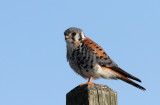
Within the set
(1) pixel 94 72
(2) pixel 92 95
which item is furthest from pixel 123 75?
(2) pixel 92 95

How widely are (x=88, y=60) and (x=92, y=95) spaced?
9.01ft

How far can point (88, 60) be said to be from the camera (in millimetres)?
5688

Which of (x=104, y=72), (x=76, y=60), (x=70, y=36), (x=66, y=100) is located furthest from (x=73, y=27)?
(x=66, y=100)

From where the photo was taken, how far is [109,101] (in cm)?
302

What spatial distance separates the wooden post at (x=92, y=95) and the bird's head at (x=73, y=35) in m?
2.90

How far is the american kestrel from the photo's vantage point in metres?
5.71

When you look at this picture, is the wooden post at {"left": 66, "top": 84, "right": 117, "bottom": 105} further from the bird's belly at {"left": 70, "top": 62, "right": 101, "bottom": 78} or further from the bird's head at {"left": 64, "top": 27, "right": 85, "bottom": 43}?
the bird's head at {"left": 64, "top": 27, "right": 85, "bottom": 43}

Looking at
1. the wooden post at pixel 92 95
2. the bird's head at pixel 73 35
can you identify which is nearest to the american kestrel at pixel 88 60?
the bird's head at pixel 73 35

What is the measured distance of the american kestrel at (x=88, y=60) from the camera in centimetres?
571

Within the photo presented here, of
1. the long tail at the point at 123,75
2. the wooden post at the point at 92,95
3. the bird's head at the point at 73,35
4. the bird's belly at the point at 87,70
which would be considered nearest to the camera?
the wooden post at the point at 92,95

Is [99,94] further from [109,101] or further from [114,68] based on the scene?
[114,68]

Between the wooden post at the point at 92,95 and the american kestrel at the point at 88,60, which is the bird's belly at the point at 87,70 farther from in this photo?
the wooden post at the point at 92,95

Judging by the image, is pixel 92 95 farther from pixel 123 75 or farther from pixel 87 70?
pixel 123 75

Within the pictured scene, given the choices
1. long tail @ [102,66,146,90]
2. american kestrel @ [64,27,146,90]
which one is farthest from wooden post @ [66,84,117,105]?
long tail @ [102,66,146,90]
